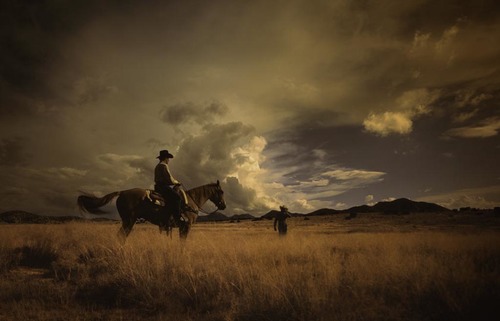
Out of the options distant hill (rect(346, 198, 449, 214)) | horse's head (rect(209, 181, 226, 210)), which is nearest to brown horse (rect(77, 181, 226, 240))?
horse's head (rect(209, 181, 226, 210))

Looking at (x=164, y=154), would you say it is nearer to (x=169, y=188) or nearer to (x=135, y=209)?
(x=169, y=188)

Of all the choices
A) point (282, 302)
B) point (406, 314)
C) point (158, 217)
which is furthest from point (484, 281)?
point (158, 217)

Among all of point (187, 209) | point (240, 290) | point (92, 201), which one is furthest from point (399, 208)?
point (240, 290)

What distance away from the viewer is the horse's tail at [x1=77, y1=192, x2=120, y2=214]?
11750 millimetres

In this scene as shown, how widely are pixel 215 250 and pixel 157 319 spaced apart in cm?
370

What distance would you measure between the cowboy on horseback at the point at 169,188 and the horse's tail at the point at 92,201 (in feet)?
5.56

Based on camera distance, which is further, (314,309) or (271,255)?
(271,255)

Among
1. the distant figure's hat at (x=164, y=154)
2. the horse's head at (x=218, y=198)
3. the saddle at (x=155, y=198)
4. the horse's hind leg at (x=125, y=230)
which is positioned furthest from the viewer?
the horse's head at (x=218, y=198)

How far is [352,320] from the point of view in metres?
4.03

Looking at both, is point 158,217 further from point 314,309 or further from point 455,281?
point 455,281

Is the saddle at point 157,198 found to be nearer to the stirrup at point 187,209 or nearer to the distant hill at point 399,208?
the stirrup at point 187,209

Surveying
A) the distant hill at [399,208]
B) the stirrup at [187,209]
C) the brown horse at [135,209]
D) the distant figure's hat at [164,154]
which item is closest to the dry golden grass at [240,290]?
the brown horse at [135,209]

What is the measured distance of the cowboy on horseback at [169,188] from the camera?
11.4 metres

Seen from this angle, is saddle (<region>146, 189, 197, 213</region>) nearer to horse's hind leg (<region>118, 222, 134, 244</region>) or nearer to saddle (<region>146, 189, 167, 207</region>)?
saddle (<region>146, 189, 167, 207</region>)
